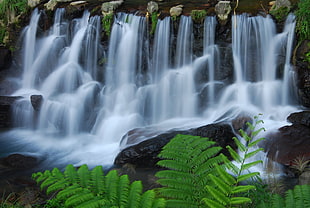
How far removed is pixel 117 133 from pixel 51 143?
2.06 meters

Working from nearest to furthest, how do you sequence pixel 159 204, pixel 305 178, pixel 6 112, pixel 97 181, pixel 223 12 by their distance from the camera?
1. pixel 159 204
2. pixel 97 181
3. pixel 305 178
4. pixel 6 112
5. pixel 223 12

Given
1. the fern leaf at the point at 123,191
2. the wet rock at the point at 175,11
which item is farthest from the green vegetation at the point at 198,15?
the fern leaf at the point at 123,191

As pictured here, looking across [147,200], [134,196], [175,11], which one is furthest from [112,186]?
[175,11]

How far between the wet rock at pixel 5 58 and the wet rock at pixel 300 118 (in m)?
11.3

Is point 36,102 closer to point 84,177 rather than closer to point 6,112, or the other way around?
point 6,112

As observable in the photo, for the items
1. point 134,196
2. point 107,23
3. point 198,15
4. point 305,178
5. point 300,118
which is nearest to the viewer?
point 134,196

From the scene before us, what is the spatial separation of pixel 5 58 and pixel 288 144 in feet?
37.8

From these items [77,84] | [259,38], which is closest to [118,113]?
[77,84]

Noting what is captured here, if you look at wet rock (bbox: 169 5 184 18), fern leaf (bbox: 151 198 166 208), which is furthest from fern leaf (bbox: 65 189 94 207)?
wet rock (bbox: 169 5 184 18)

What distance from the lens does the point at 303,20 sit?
9164 millimetres

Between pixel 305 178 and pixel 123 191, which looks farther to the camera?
Result: pixel 305 178

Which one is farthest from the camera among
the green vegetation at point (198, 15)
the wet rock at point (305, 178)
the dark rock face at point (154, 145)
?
the green vegetation at point (198, 15)

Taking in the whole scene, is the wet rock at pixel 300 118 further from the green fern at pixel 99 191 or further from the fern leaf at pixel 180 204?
Result: the green fern at pixel 99 191

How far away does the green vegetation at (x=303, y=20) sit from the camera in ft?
29.6
